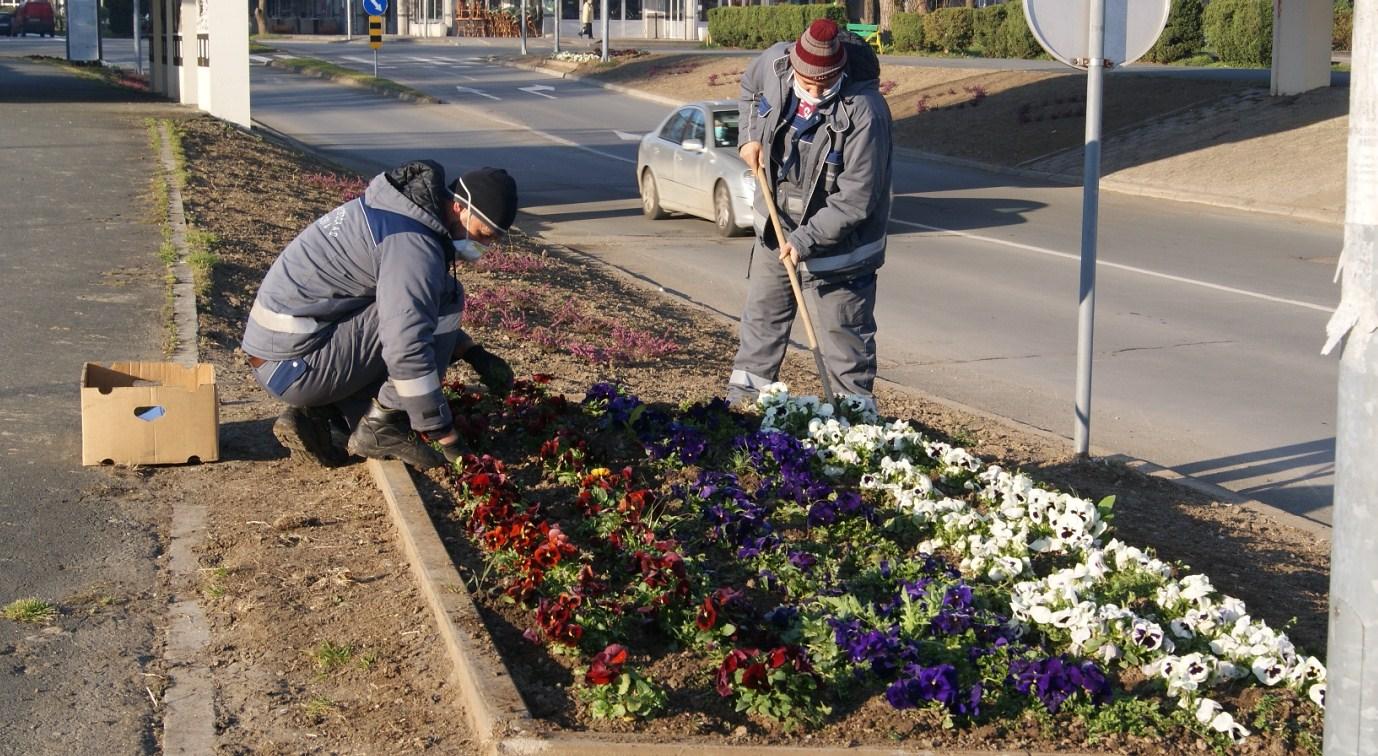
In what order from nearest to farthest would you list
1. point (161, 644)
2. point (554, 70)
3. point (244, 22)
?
point (161, 644)
point (244, 22)
point (554, 70)

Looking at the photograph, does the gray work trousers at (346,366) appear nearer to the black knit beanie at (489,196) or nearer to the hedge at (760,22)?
the black knit beanie at (489,196)

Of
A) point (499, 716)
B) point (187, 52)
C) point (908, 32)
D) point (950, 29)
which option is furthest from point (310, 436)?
point (908, 32)

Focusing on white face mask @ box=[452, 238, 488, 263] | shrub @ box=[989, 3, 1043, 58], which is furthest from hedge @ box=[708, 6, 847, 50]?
white face mask @ box=[452, 238, 488, 263]

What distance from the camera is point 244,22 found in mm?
25000

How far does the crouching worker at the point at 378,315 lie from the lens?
222 inches

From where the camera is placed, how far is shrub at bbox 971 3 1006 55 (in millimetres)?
44531

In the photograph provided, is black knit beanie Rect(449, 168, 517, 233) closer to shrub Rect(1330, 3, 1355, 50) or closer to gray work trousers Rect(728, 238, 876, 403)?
gray work trousers Rect(728, 238, 876, 403)

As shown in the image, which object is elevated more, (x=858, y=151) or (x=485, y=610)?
(x=858, y=151)

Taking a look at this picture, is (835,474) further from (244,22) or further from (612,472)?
(244,22)

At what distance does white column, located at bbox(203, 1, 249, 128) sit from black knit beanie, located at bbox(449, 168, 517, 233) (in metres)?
20.5

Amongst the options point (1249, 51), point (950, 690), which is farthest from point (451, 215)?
point (1249, 51)

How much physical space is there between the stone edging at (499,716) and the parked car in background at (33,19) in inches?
3201

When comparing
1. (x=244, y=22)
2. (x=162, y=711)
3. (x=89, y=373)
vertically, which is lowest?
(x=162, y=711)

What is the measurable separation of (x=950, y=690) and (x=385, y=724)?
148 cm
